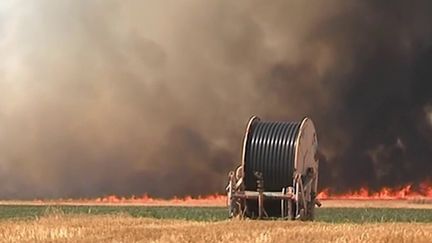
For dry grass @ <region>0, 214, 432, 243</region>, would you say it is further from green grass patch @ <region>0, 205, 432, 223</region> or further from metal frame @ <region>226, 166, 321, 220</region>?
green grass patch @ <region>0, 205, 432, 223</region>

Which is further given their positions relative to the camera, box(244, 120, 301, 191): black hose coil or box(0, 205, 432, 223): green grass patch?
box(0, 205, 432, 223): green grass patch

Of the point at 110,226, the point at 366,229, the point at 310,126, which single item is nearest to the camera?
the point at 366,229

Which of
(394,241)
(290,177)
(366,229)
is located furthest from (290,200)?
(394,241)

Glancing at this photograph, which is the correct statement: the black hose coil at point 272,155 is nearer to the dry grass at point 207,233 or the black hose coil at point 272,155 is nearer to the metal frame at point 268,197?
the metal frame at point 268,197

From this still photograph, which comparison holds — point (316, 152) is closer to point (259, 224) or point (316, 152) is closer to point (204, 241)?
point (259, 224)

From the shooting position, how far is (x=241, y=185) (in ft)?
96.7

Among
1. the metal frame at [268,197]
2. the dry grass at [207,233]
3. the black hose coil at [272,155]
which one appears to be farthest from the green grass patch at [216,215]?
the dry grass at [207,233]

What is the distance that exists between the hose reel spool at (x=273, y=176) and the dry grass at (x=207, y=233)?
17.6 ft

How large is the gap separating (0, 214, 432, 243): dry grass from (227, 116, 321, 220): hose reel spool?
5.37m

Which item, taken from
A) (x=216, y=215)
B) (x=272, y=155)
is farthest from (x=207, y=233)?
(x=216, y=215)

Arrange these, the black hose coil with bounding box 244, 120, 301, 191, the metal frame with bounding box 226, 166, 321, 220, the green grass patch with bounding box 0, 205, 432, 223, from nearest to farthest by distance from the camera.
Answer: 1. the metal frame with bounding box 226, 166, 321, 220
2. the black hose coil with bounding box 244, 120, 301, 191
3. the green grass patch with bounding box 0, 205, 432, 223

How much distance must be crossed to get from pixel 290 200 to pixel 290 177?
0.82m

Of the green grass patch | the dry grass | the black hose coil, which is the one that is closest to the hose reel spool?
the black hose coil

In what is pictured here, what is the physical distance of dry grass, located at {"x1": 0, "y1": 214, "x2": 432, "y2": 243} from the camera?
754 inches
